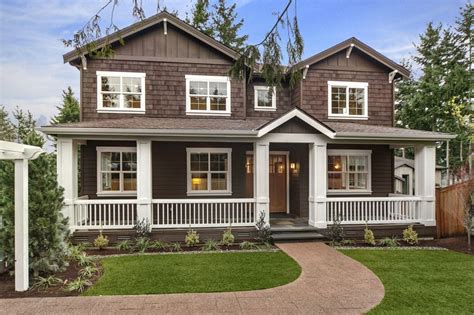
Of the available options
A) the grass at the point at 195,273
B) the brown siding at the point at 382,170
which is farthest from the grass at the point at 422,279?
the brown siding at the point at 382,170

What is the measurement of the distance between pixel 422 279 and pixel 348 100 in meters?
7.56

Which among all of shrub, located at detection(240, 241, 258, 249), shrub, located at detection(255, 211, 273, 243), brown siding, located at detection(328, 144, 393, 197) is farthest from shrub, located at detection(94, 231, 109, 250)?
brown siding, located at detection(328, 144, 393, 197)

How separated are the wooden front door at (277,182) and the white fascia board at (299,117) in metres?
3.03

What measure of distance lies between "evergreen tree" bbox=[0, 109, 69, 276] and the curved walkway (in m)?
1.16

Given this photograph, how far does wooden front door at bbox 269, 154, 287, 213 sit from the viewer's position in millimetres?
11891

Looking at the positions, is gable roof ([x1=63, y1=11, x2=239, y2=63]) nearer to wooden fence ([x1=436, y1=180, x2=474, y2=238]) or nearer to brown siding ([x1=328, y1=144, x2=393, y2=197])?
brown siding ([x1=328, y1=144, x2=393, y2=197])

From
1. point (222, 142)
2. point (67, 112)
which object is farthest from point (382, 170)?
point (67, 112)

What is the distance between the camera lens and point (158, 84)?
1090 cm

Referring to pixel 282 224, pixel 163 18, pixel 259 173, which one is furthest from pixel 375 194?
pixel 163 18

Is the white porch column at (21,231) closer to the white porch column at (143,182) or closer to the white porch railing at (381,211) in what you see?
the white porch column at (143,182)

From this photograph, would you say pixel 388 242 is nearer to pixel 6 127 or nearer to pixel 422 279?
pixel 422 279

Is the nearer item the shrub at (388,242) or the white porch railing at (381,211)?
the shrub at (388,242)

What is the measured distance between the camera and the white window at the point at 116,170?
404 inches

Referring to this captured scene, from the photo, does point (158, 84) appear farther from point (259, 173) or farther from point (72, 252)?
point (72, 252)
